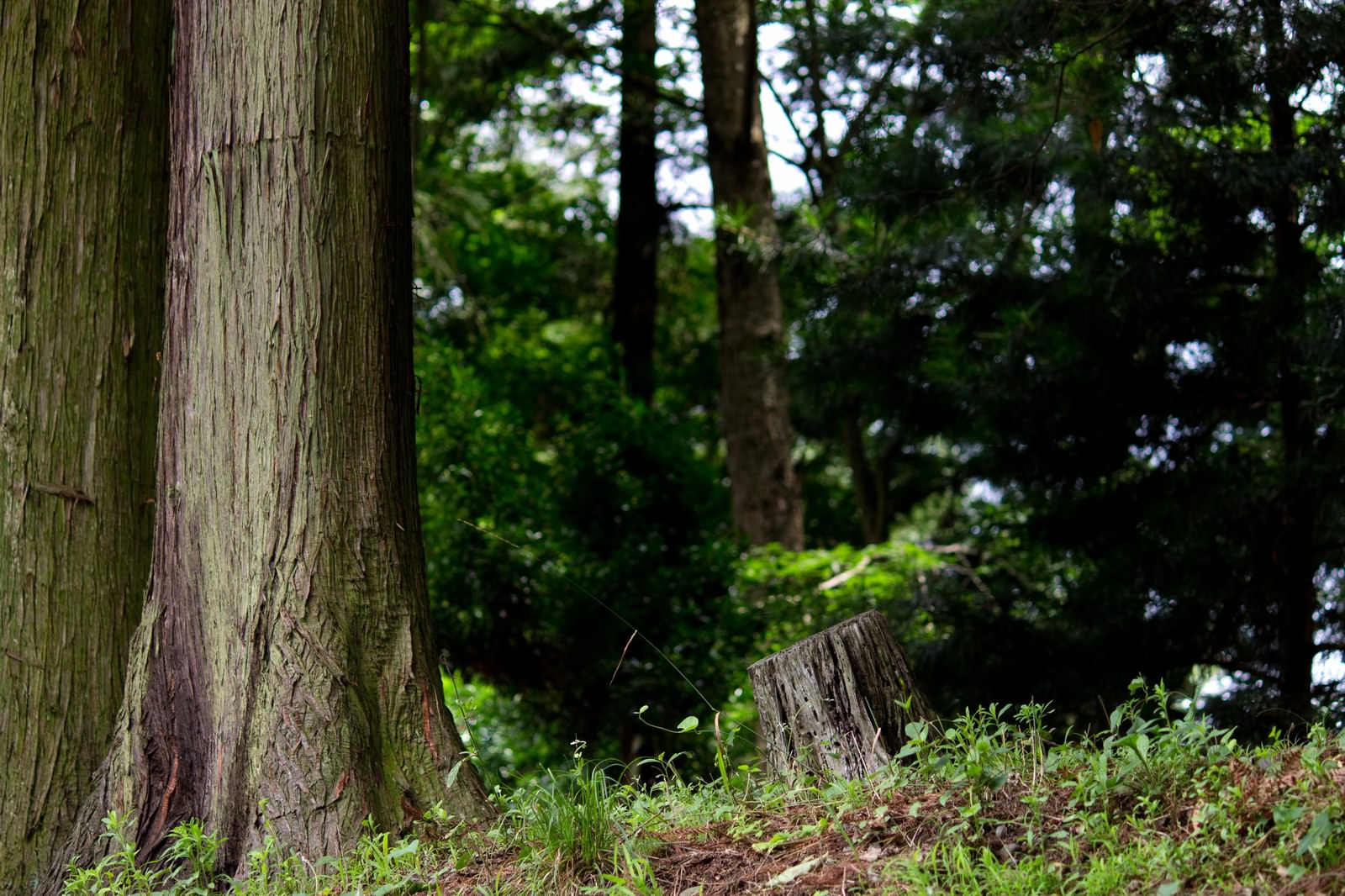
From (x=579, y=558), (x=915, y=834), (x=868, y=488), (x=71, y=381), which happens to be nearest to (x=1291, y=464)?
(x=915, y=834)

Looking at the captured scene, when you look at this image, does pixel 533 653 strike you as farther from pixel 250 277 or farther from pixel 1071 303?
pixel 250 277

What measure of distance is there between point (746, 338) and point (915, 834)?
9.02 metres

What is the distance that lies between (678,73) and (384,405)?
12.4 meters

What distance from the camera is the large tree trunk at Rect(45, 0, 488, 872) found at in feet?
13.3

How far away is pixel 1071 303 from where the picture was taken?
796cm

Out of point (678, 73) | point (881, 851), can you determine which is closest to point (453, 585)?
point (881, 851)

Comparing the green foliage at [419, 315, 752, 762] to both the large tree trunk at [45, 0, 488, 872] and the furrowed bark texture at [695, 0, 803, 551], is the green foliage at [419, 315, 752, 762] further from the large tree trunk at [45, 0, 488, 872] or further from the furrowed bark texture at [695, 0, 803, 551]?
the large tree trunk at [45, 0, 488, 872]

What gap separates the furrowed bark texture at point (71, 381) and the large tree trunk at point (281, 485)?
1.43 feet

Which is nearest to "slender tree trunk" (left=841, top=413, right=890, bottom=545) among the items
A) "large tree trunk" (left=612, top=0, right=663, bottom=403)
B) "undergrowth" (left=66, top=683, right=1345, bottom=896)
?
"large tree trunk" (left=612, top=0, right=663, bottom=403)

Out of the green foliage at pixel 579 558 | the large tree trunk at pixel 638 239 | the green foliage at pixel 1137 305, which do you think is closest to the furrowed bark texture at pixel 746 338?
the green foliage at pixel 579 558

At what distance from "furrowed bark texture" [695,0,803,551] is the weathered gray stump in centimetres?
788

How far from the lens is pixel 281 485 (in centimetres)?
412

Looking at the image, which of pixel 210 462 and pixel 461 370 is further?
pixel 461 370

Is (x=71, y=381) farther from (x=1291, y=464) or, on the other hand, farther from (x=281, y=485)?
(x=1291, y=464)
